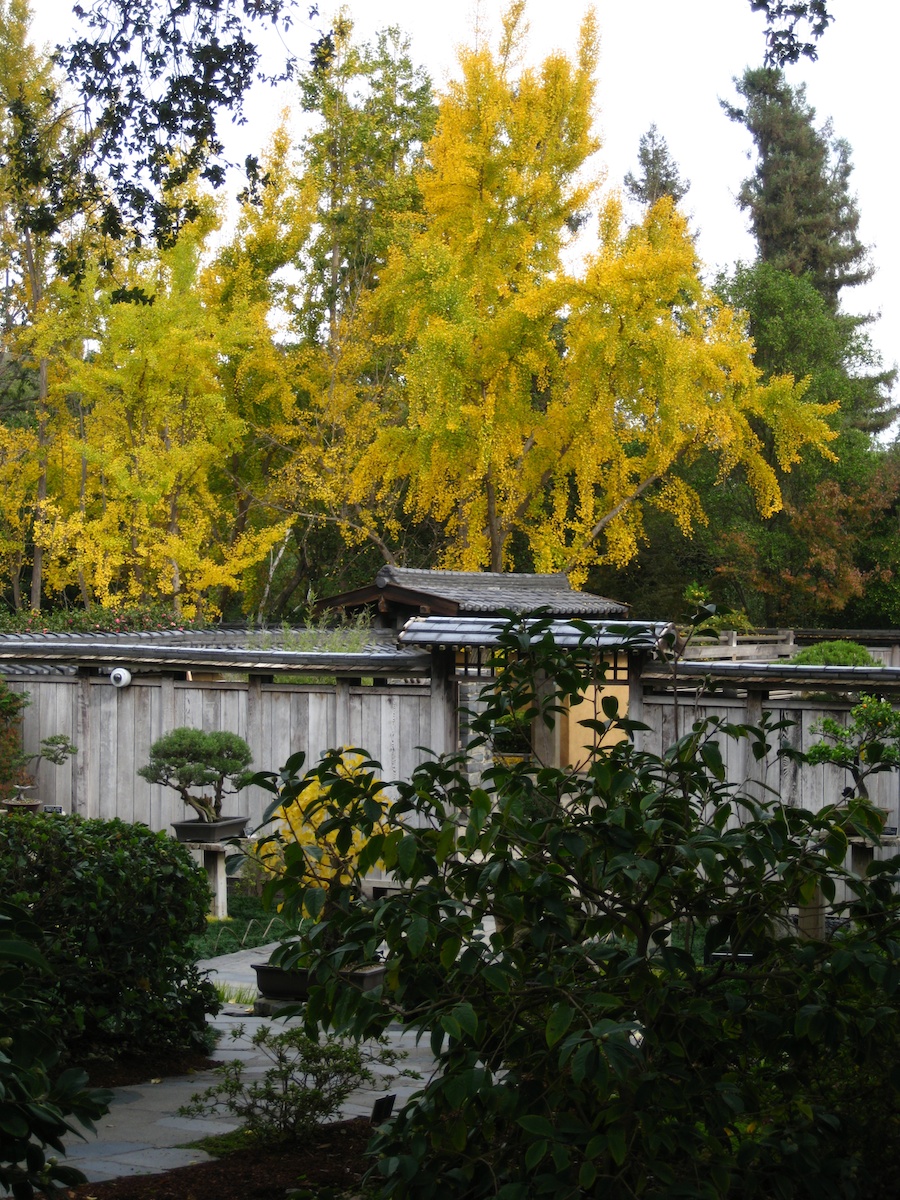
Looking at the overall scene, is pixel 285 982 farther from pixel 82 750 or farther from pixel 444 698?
pixel 82 750

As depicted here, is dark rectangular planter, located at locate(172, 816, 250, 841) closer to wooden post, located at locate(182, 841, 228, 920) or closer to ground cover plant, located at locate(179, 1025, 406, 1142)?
wooden post, located at locate(182, 841, 228, 920)

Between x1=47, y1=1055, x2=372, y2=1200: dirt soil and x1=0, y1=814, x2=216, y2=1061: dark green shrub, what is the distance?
2.94 feet

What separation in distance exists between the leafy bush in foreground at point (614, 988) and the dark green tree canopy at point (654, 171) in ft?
133

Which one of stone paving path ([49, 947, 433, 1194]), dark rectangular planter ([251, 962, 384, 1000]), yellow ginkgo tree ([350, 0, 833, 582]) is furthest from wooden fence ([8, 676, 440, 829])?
yellow ginkgo tree ([350, 0, 833, 582])

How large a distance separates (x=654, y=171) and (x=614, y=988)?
137 ft

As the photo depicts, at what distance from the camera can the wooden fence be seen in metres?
10.3

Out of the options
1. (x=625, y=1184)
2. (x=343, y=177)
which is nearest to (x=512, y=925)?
(x=625, y=1184)

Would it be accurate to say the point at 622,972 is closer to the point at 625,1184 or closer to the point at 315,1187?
the point at 625,1184

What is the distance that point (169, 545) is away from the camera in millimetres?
22734

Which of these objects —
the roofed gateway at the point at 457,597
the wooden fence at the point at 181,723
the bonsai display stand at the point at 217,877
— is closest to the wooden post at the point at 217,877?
the bonsai display stand at the point at 217,877

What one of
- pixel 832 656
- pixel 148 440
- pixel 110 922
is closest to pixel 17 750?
pixel 110 922

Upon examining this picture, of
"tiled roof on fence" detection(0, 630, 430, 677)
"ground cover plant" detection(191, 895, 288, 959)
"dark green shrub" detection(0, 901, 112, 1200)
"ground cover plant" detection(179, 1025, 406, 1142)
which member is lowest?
"ground cover plant" detection(191, 895, 288, 959)

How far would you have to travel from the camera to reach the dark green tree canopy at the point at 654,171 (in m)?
41.2

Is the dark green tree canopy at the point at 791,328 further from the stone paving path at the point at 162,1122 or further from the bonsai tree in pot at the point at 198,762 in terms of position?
the stone paving path at the point at 162,1122
